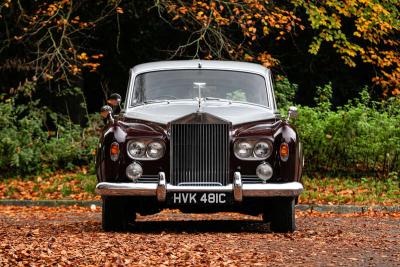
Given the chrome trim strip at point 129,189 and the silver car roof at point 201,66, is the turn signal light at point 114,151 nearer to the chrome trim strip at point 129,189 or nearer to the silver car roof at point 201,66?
the chrome trim strip at point 129,189

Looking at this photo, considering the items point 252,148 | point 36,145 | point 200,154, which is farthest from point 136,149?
point 36,145

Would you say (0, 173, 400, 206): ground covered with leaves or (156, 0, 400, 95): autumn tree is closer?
(0, 173, 400, 206): ground covered with leaves

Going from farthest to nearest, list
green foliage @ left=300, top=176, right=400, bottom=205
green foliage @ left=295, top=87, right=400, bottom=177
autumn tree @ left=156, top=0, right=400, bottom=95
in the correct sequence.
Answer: autumn tree @ left=156, top=0, right=400, bottom=95
green foliage @ left=295, top=87, right=400, bottom=177
green foliage @ left=300, top=176, right=400, bottom=205

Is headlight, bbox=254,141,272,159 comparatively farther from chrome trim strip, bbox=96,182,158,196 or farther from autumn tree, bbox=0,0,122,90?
autumn tree, bbox=0,0,122,90

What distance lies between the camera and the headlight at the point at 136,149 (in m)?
11.8

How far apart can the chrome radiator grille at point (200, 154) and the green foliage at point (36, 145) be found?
10533 mm

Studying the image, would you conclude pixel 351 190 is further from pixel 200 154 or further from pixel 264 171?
pixel 200 154

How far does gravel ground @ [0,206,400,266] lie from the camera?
952cm

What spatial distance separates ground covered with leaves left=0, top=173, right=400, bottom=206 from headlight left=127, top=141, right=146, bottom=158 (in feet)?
24.3

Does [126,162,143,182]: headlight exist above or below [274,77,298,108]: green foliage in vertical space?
below

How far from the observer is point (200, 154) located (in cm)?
1187

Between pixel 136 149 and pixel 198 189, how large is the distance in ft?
2.74

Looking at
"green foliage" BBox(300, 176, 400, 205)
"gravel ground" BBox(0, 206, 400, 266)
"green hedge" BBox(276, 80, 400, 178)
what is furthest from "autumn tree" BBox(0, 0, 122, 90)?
"gravel ground" BBox(0, 206, 400, 266)

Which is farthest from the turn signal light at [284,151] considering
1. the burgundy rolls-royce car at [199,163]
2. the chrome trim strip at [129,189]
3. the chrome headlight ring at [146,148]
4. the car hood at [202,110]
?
the chrome trim strip at [129,189]
